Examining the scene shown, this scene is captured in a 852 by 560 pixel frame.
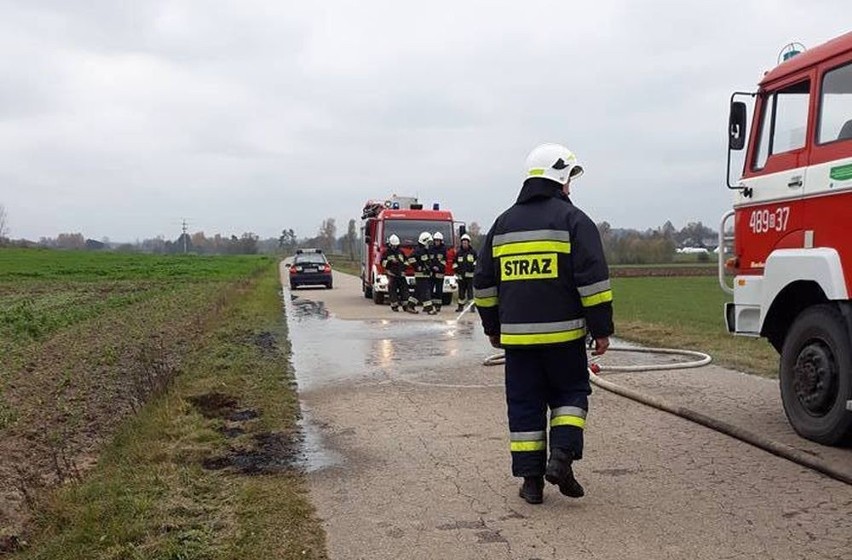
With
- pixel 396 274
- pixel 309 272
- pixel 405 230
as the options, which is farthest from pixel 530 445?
pixel 309 272

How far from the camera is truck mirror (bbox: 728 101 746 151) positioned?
21.5 feet

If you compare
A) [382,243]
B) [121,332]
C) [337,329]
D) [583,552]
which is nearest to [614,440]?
[583,552]

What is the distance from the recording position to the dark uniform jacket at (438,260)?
18.5 meters

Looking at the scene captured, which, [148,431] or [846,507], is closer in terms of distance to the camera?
[846,507]

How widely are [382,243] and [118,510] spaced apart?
16.2 metres

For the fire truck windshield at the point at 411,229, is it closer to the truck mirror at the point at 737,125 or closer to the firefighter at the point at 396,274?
the firefighter at the point at 396,274

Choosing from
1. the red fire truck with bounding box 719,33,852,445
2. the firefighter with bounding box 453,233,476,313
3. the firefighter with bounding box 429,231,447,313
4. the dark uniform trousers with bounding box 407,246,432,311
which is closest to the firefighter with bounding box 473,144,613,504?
the red fire truck with bounding box 719,33,852,445

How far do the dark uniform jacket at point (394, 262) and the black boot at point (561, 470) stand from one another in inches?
573

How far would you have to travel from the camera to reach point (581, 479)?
5.07 meters

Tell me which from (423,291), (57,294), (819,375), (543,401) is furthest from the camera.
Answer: (57,294)

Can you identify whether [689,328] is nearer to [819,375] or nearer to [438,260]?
[438,260]

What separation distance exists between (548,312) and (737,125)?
3.09 metres

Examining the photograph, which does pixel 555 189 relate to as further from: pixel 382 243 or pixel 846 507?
pixel 382 243

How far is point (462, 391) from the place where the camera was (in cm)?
831
